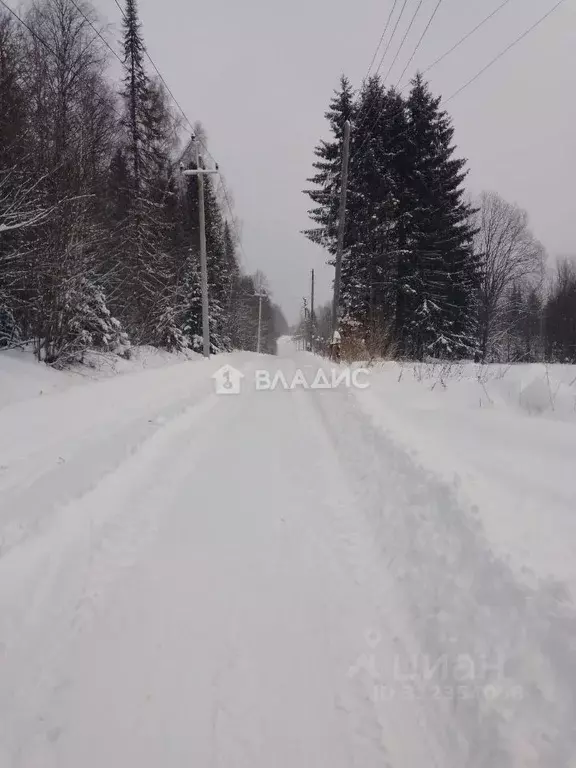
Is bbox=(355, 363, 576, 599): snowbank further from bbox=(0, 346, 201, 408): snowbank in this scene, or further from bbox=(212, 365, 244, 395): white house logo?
bbox=(0, 346, 201, 408): snowbank

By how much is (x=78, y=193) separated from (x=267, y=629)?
9.34 m

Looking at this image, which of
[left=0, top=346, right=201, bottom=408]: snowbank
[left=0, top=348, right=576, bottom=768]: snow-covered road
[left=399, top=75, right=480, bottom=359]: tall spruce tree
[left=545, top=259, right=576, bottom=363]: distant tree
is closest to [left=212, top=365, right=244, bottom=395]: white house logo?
[left=0, top=346, right=201, bottom=408]: snowbank

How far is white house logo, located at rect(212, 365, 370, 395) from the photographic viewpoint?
8141mm

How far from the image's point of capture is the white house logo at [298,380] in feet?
26.7

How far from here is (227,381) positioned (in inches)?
439

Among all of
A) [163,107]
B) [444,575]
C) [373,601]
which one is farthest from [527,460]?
[163,107]

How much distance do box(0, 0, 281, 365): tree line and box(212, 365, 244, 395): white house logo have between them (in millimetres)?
2937

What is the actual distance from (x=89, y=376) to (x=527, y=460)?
8.79 metres

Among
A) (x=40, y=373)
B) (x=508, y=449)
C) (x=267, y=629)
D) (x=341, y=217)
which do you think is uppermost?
(x=341, y=217)

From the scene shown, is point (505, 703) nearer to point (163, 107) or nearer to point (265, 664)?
point (265, 664)

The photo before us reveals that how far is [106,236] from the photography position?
9078 mm

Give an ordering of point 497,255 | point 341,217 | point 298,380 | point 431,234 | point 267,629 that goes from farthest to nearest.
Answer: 1. point 497,255
2. point 431,234
3. point 341,217
4. point 298,380
5. point 267,629

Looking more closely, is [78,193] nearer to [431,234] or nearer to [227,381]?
[227,381]

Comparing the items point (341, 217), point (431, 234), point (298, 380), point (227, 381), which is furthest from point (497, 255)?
point (227, 381)
